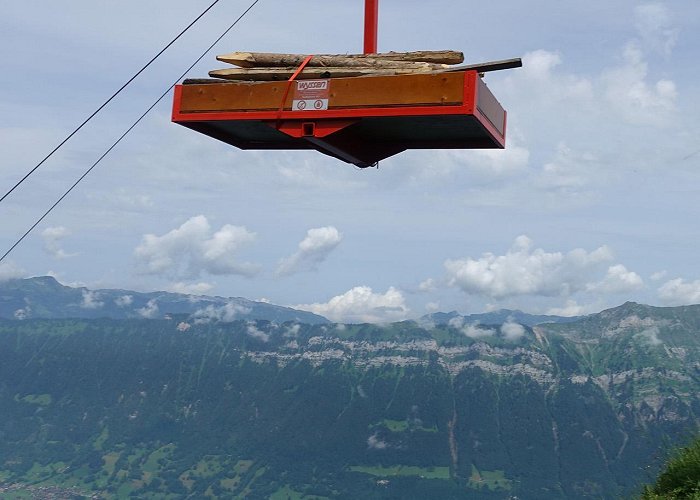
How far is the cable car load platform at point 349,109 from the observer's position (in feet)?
22.4

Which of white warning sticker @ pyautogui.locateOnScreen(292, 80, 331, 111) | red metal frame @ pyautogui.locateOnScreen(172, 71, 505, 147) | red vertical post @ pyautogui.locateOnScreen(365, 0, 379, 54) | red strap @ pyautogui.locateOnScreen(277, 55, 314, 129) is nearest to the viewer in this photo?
red metal frame @ pyautogui.locateOnScreen(172, 71, 505, 147)

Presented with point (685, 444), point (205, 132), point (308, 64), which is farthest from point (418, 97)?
point (685, 444)

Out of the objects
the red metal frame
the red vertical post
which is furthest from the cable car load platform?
the red vertical post

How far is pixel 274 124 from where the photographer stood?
744 cm

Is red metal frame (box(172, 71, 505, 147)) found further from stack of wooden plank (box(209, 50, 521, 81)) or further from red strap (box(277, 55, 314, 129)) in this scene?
stack of wooden plank (box(209, 50, 521, 81))

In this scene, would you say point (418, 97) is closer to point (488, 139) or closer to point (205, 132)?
point (488, 139)

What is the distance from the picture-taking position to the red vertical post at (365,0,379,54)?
304 inches

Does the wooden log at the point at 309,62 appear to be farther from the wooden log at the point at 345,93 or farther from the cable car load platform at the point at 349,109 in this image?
the wooden log at the point at 345,93

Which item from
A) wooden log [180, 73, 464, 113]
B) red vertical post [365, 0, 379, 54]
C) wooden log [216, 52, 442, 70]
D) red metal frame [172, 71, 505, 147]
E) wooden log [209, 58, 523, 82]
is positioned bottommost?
red metal frame [172, 71, 505, 147]

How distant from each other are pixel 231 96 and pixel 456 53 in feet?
6.93

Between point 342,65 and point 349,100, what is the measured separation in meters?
0.60

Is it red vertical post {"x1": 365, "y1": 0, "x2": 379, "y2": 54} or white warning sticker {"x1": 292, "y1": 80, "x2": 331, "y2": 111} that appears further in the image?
red vertical post {"x1": 365, "y1": 0, "x2": 379, "y2": 54}

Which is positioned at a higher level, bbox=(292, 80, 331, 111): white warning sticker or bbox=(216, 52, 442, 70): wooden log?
bbox=(216, 52, 442, 70): wooden log

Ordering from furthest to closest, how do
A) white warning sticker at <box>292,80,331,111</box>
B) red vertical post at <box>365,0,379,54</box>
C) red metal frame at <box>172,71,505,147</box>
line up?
red vertical post at <box>365,0,379,54</box>, white warning sticker at <box>292,80,331,111</box>, red metal frame at <box>172,71,505,147</box>
